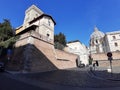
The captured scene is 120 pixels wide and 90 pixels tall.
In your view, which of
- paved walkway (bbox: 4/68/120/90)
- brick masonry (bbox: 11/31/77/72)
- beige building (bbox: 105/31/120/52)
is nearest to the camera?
paved walkway (bbox: 4/68/120/90)

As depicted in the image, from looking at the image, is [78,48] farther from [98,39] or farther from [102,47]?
[98,39]

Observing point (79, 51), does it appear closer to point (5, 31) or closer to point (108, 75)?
point (5, 31)

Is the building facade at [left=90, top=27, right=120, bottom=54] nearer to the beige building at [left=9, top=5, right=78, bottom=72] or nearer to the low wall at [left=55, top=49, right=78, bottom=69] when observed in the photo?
the low wall at [left=55, top=49, right=78, bottom=69]

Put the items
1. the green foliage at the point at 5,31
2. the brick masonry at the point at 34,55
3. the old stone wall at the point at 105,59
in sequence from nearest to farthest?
the brick masonry at the point at 34,55 < the green foliage at the point at 5,31 < the old stone wall at the point at 105,59

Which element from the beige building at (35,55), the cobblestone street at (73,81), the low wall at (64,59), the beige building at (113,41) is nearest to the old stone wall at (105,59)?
the low wall at (64,59)

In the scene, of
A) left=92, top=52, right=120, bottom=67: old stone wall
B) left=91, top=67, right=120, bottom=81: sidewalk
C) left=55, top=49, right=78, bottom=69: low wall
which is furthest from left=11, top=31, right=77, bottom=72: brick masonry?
left=92, top=52, right=120, bottom=67: old stone wall

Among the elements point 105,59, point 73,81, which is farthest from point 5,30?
point 105,59

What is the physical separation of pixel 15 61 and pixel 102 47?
55.1 meters

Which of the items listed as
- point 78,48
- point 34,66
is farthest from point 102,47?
point 34,66

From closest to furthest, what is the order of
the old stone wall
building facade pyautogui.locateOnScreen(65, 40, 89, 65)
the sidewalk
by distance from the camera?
the sidewalk
the old stone wall
building facade pyautogui.locateOnScreen(65, 40, 89, 65)

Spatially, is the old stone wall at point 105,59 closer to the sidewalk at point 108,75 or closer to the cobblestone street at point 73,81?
the sidewalk at point 108,75

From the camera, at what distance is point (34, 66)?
18141 mm

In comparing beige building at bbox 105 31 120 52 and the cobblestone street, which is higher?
beige building at bbox 105 31 120 52

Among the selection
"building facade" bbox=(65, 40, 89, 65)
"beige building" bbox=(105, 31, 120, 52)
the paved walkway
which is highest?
"beige building" bbox=(105, 31, 120, 52)
